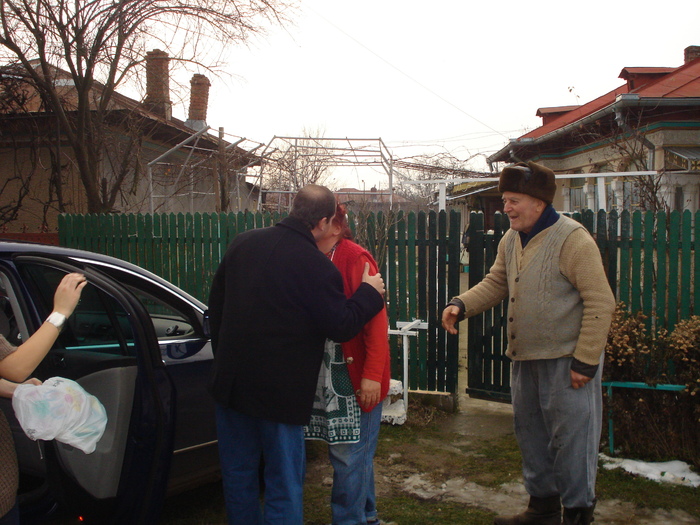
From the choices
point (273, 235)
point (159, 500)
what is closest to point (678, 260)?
point (273, 235)

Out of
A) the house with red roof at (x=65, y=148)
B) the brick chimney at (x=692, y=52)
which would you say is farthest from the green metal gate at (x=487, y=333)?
the brick chimney at (x=692, y=52)

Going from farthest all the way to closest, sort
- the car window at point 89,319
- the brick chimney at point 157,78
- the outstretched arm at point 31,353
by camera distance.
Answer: the brick chimney at point 157,78 < the car window at point 89,319 < the outstretched arm at point 31,353

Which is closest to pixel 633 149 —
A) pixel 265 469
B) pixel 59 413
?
pixel 265 469

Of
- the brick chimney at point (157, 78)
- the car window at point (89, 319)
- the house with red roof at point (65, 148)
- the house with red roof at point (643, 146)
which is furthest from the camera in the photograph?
the house with red roof at point (65, 148)

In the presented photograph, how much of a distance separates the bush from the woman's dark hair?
2.46 metres

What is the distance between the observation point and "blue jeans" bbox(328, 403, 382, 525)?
2.65 metres

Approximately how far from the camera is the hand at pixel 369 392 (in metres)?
2.57

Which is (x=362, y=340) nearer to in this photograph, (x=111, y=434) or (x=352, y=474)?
(x=352, y=474)

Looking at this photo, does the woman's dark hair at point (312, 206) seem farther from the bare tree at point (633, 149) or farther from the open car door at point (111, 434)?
the bare tree at point (633, 149)

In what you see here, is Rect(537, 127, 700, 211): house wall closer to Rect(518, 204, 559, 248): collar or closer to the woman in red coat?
Rect(518, 204, 559, 248): collar

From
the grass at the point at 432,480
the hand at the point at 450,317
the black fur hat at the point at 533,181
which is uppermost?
the black fur hat at the point at 533,181

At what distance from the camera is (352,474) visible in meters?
2.65

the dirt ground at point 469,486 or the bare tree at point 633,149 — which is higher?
the bare tree at point 633,149

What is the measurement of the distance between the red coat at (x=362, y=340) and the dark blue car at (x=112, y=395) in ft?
2.69
